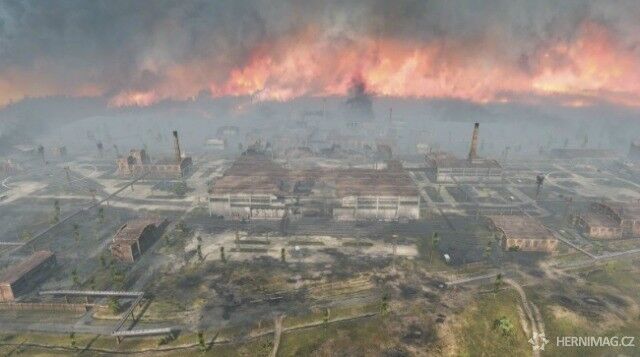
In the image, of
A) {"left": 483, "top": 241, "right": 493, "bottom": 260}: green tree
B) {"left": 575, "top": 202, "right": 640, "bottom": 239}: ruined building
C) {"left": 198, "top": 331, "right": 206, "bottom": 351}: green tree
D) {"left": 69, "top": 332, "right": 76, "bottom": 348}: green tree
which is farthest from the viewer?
{"left": 575, "top": 202, "right": 640, "bottom": 239}: ruined building

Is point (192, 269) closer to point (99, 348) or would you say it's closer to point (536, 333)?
point (99, 348)

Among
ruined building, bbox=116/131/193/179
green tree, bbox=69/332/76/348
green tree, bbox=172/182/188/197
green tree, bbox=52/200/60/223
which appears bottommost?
green tree, bbox=69/332/76/348

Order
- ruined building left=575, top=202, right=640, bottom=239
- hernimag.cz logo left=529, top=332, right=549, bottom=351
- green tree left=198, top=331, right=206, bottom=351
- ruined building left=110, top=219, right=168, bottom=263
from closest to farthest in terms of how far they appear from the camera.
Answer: green tree left=198, top=331, right=206, bottom=351, hernimag.cz logo left=529, top=332, right=549, bottom=351, ruined building left=110, top=219, right=168, bottom=263, ruined building left=575, top=202, right=640, bottom=239

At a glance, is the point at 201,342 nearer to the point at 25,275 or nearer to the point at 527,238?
the point at 25,275

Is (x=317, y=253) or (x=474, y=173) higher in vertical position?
(x=474, y=173)

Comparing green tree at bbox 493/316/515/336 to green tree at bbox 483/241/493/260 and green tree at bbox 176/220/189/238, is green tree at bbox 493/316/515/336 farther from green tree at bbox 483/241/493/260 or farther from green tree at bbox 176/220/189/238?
green tree at bbox 176/220/189/238

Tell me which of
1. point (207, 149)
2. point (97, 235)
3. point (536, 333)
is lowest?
point (536, 333)

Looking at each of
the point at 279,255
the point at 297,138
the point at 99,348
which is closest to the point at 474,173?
the point at 279,255

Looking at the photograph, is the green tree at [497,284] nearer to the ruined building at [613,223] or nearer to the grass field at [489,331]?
the grass field at [489,331]

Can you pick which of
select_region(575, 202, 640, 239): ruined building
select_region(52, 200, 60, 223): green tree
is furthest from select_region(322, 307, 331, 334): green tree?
select_region(52, 200, 60, 223): green tree
